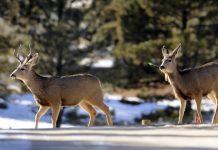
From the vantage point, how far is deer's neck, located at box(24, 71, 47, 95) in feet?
49.4

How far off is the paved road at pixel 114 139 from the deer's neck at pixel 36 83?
2.76 metres

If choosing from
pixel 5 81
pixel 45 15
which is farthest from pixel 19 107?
pixel 45 15

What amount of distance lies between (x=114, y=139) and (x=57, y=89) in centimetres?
433

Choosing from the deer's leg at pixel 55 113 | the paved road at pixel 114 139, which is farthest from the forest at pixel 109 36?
the paved road at pixel 114 139

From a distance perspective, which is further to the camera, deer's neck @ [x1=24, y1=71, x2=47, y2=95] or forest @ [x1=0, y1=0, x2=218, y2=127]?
forest @ [x1=0, y1=0, x2=218, y2=127]

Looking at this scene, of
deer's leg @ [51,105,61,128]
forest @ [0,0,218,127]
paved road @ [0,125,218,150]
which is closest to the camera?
paved road @ [0,125,218,150]

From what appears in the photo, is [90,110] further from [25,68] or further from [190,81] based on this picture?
[190,81]

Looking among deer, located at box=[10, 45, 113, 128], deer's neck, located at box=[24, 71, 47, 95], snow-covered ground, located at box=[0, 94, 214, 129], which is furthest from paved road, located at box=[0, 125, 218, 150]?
snow-covered ground, located at box=[0, 94, 214, 129]

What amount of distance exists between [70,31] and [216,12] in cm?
580

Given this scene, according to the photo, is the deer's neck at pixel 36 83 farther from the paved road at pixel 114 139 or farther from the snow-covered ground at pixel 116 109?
the snow-covered ground at pixel 116 109

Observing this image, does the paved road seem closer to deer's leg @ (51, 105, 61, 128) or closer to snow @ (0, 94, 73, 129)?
deer's leg @ (51, 105, 61, 128)

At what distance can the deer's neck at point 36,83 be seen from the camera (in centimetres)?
1506

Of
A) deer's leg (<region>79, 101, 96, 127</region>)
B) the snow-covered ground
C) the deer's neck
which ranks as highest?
the deer's neck

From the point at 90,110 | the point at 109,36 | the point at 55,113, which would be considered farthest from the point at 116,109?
the point at 55,113
